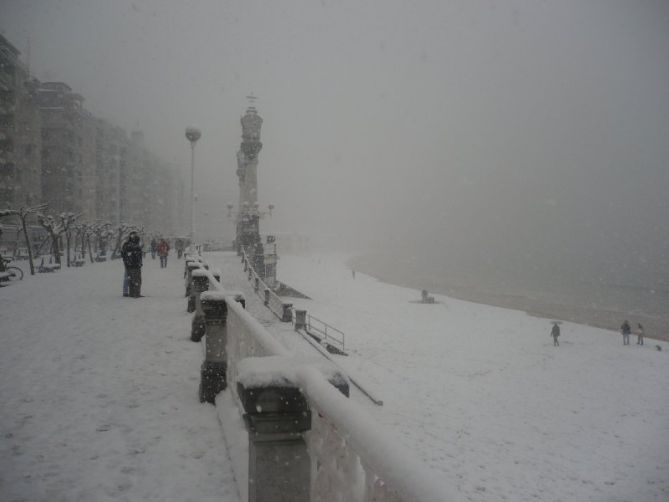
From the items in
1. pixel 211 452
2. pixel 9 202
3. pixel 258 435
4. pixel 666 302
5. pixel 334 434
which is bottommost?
pixel 666 302

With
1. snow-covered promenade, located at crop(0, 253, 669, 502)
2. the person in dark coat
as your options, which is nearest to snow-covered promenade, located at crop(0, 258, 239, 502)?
snow-covered promenade, located at crop(0, 253, 669, 502)

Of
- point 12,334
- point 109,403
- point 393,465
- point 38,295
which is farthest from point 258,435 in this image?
point 38,295

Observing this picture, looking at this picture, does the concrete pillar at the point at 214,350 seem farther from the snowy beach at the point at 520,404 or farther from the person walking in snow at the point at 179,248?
the person walking in snow at the point at 179,248

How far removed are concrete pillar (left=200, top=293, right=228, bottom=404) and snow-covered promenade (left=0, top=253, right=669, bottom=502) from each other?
0.87ft

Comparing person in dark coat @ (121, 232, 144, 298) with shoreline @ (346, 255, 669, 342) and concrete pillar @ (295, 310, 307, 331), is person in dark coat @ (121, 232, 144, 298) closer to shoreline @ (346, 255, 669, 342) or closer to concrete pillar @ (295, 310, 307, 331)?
concrete pillar @ (295, 310, 307, 331)

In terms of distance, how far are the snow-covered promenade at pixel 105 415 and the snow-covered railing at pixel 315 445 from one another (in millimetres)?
1593

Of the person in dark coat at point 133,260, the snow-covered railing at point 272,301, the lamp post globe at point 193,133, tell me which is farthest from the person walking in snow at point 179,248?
the person in dark coat at point 133,260

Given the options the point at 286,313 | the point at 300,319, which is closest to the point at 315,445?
the point at 300,319

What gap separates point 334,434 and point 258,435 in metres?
0.61

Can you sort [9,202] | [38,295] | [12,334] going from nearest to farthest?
1. [12,334]
2. [38,295]
3. [9,202]

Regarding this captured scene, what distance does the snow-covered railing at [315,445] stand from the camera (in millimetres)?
1632

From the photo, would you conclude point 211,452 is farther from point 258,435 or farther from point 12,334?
point 12,334

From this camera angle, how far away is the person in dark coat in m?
13.3

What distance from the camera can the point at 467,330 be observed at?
3216 centimetres
